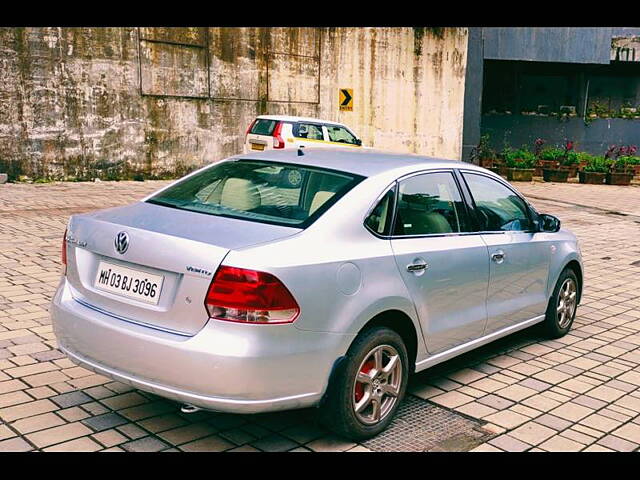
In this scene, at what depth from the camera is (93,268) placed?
12.5ft

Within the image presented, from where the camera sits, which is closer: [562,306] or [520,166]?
[562,306]

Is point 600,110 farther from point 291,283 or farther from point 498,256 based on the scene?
point 291,283

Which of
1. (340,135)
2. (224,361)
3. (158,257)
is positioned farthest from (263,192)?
(340,135)

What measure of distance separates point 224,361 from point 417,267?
4.70ft

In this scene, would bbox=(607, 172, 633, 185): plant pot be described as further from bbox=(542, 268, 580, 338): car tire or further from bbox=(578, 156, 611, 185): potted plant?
bbox=(542, 268, 580, 338): car tire

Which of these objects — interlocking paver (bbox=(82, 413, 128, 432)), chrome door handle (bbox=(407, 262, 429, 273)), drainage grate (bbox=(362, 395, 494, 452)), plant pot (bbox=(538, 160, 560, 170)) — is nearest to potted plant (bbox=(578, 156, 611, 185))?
plant pot (bbox=(538, 160, 560, 170))

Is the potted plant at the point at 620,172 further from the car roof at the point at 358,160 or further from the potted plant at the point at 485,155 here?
the car roof at the point at 358,160

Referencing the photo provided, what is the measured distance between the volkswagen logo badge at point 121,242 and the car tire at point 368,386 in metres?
1.28

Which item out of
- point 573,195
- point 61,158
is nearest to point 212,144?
point 61,158

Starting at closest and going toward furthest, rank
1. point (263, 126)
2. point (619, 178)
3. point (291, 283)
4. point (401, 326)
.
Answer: point (291, 283)
point (401, 326)
point (263, 126)
point (619, 178)

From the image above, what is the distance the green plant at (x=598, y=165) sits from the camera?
22609 mm

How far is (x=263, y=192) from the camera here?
4211 millimetres

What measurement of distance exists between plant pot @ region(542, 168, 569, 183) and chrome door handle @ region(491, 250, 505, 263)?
61.8ft
